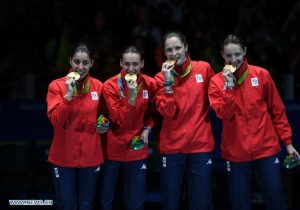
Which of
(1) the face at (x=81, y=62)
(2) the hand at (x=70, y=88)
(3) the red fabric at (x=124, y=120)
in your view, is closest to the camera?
(2) the hand at (x=70, y=88)

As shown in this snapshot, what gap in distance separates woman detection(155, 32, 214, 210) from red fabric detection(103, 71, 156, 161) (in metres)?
0.17

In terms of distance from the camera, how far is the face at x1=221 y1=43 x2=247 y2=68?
25.8 feet

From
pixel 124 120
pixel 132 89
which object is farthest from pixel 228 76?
pixel 124 120

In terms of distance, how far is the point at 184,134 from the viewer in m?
7.97

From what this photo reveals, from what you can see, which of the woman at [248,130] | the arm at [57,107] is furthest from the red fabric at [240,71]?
the arm at [57,107]

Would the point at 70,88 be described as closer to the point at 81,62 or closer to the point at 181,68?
the point at 81,62

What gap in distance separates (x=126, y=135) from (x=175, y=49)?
95cm

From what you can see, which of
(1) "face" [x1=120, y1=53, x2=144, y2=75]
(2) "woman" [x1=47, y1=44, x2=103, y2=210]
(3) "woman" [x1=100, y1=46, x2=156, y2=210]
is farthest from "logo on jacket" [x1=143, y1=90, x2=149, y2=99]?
(2) "woman" [x1=47, y1=44, x2=103, y2=210]

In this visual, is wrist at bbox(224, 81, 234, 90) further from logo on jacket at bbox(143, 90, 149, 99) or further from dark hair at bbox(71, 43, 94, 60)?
dark hair at bbox(71, 43, 94, 60)

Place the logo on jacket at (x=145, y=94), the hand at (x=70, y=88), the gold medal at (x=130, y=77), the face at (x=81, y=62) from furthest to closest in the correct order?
the logo on jacket at (x=145, y=94), the face at (x=81, y=62), the gold medal at (x=130, y=77), the hand at (x=70, y=88)

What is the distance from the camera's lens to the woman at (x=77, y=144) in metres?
7.91

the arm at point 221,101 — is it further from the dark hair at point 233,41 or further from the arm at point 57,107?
the arm at point 57,107

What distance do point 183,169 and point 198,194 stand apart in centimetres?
28

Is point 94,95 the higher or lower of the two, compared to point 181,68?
lower
